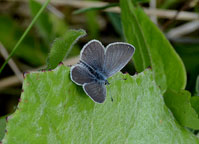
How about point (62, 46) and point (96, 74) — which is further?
point (62, 46)

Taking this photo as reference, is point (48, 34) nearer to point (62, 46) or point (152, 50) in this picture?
point (152, 50)

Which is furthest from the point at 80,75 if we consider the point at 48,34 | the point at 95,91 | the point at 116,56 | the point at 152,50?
the point at 48,34

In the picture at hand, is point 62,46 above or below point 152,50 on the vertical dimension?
above

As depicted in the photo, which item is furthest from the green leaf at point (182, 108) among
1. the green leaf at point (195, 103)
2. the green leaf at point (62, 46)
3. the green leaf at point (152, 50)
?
the green leaf at point (62, 46)

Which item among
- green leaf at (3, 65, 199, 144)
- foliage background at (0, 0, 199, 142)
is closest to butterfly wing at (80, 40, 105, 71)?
green leaf at (3, 65, 199, 144)

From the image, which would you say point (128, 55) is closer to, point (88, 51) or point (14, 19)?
point (88, 51)
